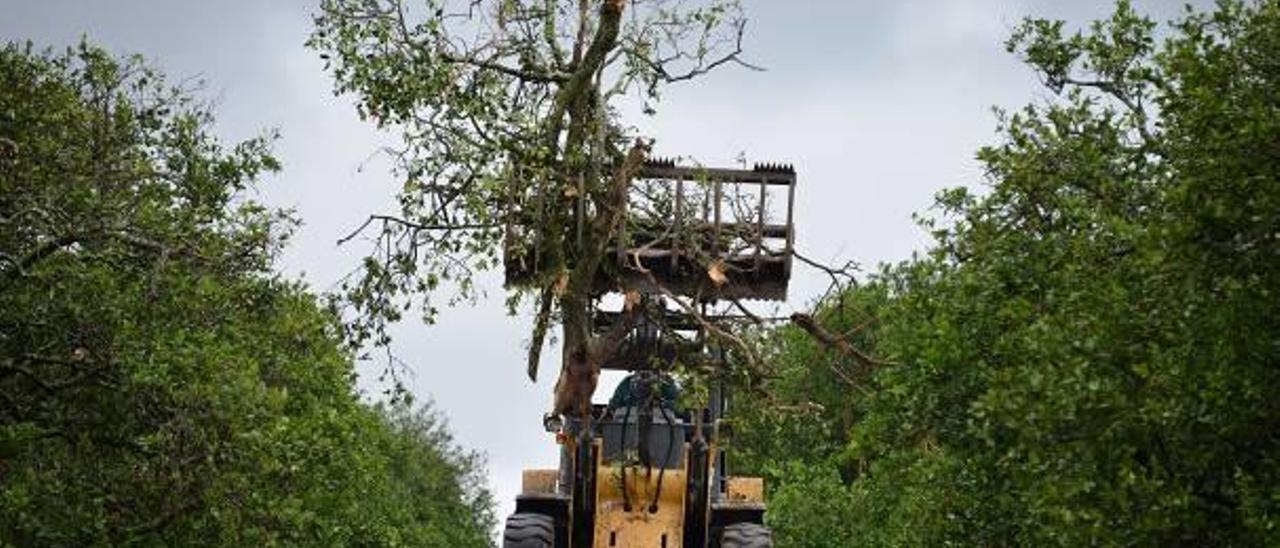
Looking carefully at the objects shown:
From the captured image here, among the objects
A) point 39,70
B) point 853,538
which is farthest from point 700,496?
point 853,538

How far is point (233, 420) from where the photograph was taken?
85.3 ft

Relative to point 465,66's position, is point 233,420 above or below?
below

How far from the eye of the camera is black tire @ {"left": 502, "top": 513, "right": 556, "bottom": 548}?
2694 cm

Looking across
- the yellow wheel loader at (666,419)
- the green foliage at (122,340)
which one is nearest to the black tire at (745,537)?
the yellow wheel loader at (666,419)

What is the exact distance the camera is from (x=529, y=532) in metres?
27.0

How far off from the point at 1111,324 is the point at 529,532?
701 cm

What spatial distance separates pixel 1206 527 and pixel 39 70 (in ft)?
47.1

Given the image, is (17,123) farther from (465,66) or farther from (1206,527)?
(1206,527)

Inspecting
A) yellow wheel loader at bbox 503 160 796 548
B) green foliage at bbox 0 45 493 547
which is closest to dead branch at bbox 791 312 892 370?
yellow wheel loader at bbox 503 160 796 548

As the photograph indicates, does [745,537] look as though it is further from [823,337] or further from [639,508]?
[823,337]

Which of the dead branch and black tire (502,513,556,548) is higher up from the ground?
the dead branch

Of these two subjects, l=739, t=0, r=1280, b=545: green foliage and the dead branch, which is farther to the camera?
the dead branch

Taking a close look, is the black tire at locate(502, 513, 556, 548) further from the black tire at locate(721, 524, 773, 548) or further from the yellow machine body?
the black tire at locate(721, 524, 773, 548)

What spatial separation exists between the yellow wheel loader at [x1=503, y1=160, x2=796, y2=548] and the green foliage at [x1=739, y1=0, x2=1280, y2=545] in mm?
1052
